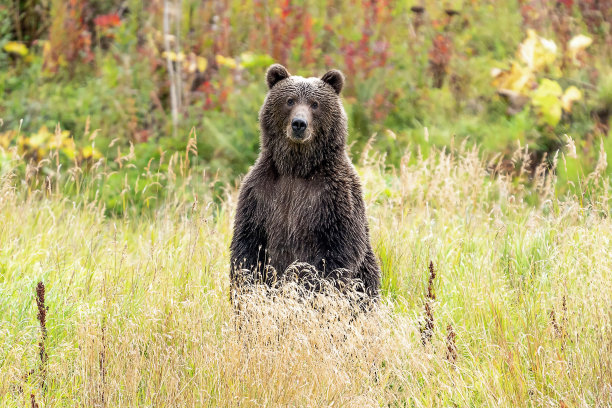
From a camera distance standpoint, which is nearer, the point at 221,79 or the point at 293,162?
the point at 293,162

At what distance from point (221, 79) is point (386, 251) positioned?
16.9 ft

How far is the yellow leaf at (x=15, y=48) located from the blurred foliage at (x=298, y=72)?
2 cm

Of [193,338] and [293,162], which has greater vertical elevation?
[293,162]

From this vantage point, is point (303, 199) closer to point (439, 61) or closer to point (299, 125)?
point (299, 125)

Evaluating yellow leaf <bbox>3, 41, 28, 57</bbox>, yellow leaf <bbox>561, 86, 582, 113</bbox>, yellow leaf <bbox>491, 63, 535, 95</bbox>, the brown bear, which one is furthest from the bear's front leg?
yellow leaf <bbox>3, 41, 28, 57</bbox>

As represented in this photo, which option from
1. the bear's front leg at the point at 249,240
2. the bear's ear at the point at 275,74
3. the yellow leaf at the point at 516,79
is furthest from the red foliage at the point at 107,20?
the bear's front leg at the point at 249,240

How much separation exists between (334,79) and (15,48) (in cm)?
674

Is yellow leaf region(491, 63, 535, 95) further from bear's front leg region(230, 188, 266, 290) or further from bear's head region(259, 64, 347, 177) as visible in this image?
bear's front leg region(230, 188, 266, 290)

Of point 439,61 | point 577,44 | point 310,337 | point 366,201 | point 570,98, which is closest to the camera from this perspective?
point 310,337

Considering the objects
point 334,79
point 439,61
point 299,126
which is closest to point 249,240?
point 299,126

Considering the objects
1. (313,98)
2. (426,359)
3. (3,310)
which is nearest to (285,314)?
(426,359)

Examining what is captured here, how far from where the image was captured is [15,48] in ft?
32.0

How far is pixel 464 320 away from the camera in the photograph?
4.09 m

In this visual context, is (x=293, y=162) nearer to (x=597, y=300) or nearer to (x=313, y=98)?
(x=313, y=98)
